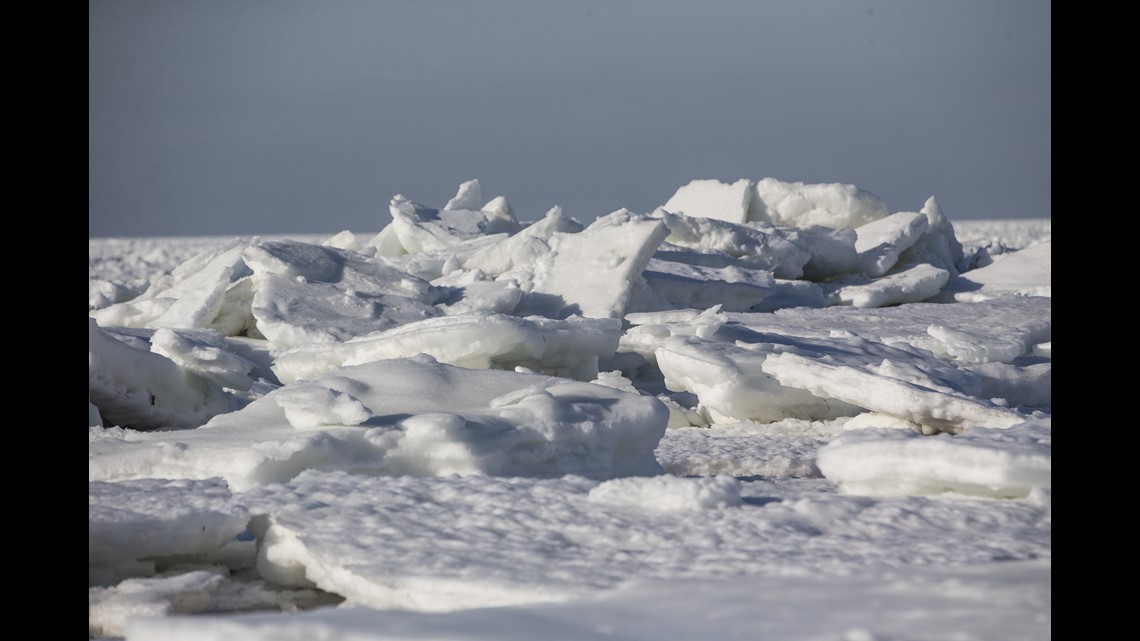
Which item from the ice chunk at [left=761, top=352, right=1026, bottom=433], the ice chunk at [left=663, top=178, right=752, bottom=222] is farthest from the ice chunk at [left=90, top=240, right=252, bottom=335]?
the ice chunk at [left=663, top=178, right=752, bottom=222]

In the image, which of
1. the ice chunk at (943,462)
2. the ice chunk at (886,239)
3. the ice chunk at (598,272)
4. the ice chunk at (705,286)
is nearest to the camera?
the ice chunk at (943,462)

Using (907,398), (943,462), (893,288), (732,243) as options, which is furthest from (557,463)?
(893,288)

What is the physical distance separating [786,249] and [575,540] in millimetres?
7100

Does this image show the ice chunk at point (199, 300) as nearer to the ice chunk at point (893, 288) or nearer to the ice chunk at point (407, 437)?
the ice chunk at point (407, 437)

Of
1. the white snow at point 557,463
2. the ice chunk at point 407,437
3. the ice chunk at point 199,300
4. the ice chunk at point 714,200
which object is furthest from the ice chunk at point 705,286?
the ice chunk at point 407,437

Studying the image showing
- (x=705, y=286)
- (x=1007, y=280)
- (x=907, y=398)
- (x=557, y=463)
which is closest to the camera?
(x=557, y=463)

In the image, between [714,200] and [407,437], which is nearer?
[407,437]

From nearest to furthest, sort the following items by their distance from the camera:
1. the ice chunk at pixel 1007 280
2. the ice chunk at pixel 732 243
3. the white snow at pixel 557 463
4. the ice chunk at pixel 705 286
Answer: the white snow at pixel 557 463, the ice chunk at pixel 705 286, the ice chunk at pixel 732 243, the ice chunk at pixel 1007 280

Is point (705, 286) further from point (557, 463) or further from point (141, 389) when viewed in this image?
point (557, 463)

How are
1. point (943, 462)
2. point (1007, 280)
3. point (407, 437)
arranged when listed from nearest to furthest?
point (943, 462) → point (407, 437) → point (1007, 280)

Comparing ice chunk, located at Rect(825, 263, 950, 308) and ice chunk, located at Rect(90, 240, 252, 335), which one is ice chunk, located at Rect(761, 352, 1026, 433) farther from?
ice chunk, located at Rect(825, 263, 950, 308)
